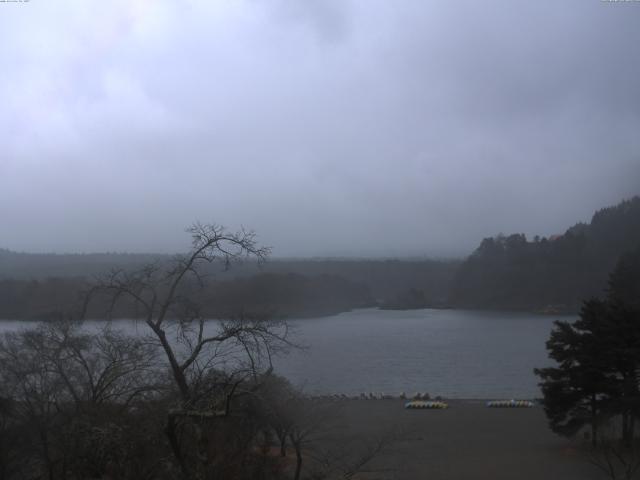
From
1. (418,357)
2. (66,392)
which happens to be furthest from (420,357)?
(66,392)

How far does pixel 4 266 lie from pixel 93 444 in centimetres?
2922

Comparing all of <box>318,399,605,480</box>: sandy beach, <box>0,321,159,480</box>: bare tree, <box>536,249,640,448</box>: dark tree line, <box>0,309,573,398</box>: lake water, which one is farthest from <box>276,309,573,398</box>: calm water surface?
<box>0,321,159,480</box>: bare tree

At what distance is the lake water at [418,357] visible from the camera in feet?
70.6

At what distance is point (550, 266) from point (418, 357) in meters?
20.9

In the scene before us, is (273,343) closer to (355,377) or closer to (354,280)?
(355,377)

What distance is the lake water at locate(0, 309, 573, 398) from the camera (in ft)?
70.6

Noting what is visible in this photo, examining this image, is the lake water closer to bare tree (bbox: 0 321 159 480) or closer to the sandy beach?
the sandy beach

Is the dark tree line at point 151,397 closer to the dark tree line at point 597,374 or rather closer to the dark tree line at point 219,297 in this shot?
the dark tree line at point 219,297

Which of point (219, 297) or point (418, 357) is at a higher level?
point (219, 297)

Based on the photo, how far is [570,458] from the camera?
12.0m

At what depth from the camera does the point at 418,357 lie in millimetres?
27922

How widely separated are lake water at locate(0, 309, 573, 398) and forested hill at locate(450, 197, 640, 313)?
325cm

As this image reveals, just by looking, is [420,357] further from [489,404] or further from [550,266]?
[550,266]

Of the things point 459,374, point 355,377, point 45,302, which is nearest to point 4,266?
point 45,302
